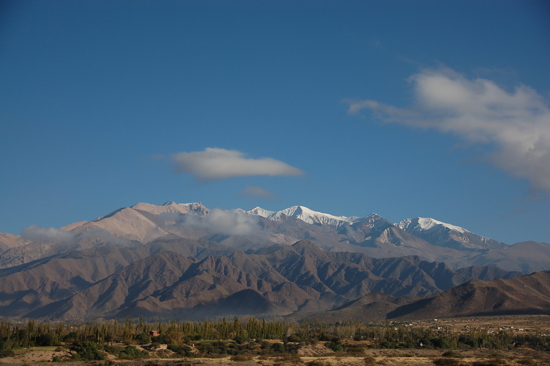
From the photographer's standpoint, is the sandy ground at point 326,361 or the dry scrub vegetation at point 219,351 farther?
the dry scrub vegetation at point 219,351

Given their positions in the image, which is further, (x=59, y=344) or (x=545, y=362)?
(x=59, y=344)

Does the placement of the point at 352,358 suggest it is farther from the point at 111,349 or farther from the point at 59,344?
the point at 59,344

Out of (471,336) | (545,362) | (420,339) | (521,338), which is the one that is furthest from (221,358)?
(521,338)

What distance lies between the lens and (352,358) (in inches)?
3253

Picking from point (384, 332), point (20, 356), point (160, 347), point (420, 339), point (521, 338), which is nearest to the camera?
point (20, 356)

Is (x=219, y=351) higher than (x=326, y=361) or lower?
higher

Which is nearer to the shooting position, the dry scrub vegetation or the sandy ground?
the sandy ground

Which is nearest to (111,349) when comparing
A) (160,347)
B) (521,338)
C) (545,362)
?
(160,347)

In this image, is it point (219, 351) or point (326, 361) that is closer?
point (326, 361)

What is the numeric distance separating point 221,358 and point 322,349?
21.3m

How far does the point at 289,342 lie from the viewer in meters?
105

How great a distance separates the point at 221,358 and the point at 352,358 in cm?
1812

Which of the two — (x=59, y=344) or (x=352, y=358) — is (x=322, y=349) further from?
(x=59, y=344)

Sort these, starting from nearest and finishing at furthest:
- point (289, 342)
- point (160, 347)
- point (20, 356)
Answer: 1. point (20, 356)
2. point (160, 347)
3. point (289, 342)
